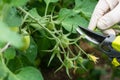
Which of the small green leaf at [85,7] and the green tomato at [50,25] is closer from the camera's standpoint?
the green tomato at [50,25]

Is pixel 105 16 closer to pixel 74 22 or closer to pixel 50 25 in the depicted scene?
pixel 74 22

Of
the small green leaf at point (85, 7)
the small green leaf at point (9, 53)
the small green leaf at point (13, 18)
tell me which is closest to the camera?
the small green leaf at point (13, 18)

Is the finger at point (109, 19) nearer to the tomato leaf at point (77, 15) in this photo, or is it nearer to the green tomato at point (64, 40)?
the tomato leaf at point (77, 15)

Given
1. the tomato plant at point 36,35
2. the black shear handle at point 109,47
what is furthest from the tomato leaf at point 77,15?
the black shear handle at point 109,47

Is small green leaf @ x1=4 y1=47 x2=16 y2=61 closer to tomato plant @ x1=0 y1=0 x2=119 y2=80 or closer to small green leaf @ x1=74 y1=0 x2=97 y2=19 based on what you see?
tomato plant @ x1=0 y1=0 x2=119 y2=80

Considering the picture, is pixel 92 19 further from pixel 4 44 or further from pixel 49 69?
pixel 49 69

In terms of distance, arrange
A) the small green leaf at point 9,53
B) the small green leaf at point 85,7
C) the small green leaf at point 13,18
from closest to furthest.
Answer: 1. the small green leaf at point 13,18
2. the small green leaf at point 9,53
3. the small green leaf at point 85,7

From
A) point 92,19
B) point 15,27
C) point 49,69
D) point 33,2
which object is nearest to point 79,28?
point 92,19
